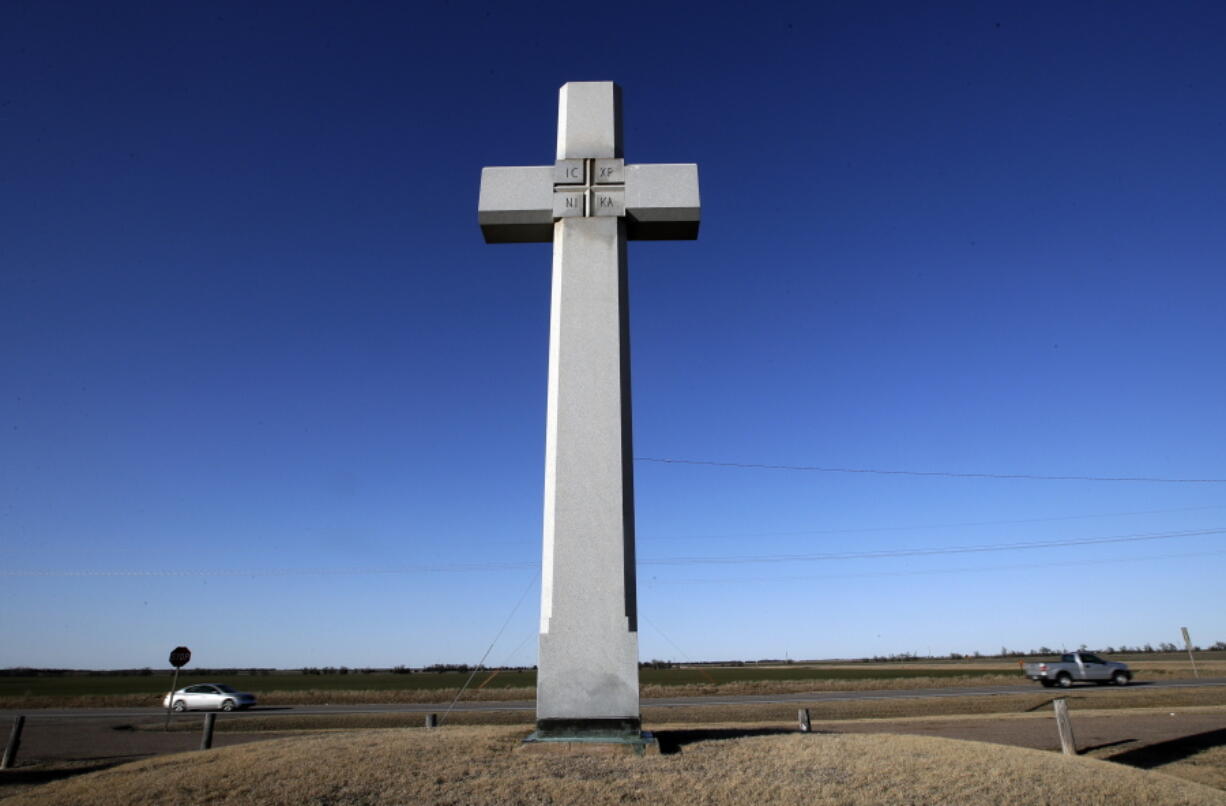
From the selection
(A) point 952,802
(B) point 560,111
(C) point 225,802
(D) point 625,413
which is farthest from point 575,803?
(B) point 560,111

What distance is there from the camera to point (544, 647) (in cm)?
707

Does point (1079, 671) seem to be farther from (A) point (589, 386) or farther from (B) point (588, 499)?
(A) point (589, 386)

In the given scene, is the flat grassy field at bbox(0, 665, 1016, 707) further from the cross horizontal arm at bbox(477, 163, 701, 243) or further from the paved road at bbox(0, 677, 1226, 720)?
the cross horizontal arm at bbox(477, 163, 701, 243)

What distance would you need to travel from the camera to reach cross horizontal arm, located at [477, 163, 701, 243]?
8852mm

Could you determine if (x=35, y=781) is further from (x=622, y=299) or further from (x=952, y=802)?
(x=952, y=802)

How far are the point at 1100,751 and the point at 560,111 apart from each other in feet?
47.7

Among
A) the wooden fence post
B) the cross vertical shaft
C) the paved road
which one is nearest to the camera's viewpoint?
the cross vertical shaft

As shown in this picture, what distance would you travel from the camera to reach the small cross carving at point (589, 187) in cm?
877

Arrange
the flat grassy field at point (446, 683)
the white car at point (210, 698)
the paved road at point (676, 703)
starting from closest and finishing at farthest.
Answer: the paved road at point (676, 703), the white car at point (210, 698), the flat grassy field at point (446, 683)

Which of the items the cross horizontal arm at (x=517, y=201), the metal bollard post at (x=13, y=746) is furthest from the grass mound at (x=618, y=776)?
the metal bollard post at (x=13, y=746)

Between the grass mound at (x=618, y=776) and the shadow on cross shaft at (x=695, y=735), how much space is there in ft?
0.16

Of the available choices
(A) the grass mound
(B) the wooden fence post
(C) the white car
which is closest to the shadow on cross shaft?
(A) the grass mound

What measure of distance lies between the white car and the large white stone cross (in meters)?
32.5

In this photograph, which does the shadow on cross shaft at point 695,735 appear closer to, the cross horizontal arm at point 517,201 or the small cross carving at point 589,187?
the small cross carving at point 589,187
